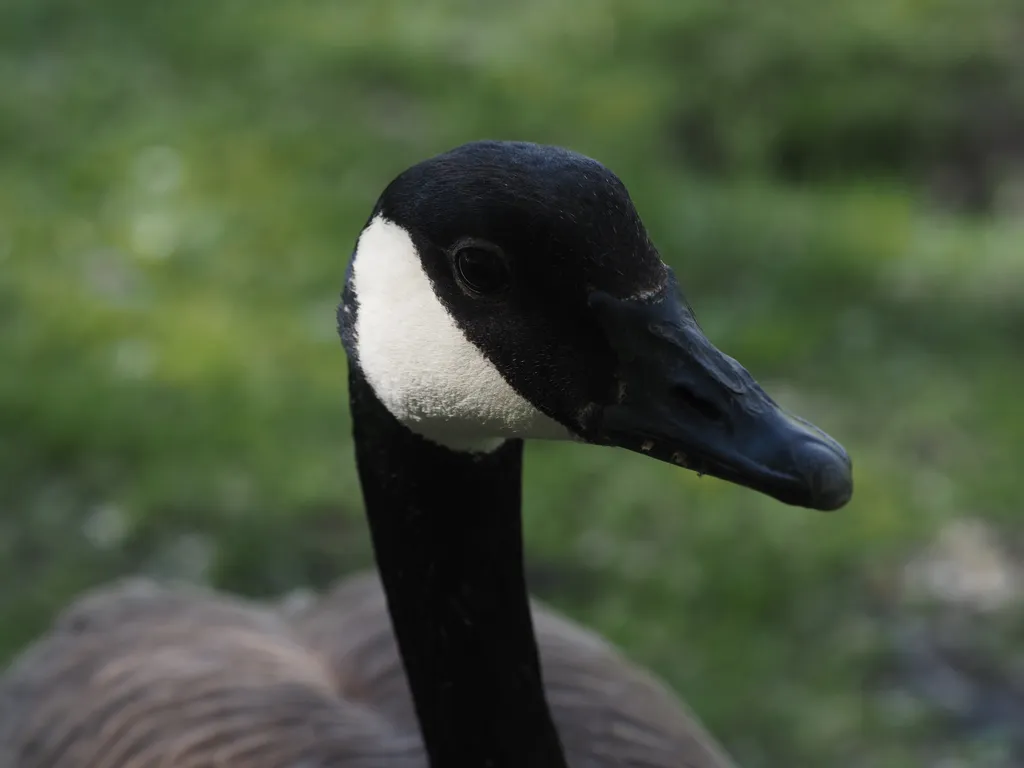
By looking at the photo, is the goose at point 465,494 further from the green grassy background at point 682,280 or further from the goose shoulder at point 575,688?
the green grassy background at point 682,280

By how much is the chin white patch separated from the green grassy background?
6.54 ft

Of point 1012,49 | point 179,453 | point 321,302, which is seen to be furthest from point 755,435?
point 1012,49

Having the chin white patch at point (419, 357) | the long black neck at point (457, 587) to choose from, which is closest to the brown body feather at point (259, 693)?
the long black neck at point (457, 587)

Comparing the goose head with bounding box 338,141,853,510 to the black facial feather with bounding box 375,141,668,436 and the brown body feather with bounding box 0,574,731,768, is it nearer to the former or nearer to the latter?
the black facial feather with bounding box 375,141,668,436

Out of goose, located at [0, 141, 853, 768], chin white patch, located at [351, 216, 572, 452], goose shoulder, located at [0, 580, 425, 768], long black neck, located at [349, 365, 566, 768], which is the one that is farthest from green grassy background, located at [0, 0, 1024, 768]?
chin white patch, located at [351, 216, 572, 452]

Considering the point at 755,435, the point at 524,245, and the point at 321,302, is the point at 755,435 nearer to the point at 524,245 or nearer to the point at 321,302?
the point at 524,245

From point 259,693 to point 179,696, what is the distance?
6.3 inches

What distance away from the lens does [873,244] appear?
211 inches

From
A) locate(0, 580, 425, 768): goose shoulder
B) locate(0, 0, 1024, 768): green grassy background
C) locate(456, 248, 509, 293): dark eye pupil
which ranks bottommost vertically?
locate(0, 580, 425, 768): goose shoulder

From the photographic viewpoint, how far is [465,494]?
1.99m

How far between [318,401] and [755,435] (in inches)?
119

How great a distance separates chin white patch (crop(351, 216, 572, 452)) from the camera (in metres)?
1.78

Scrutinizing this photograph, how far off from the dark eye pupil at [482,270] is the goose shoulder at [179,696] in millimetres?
1007

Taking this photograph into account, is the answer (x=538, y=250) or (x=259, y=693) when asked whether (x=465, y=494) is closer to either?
(x=538, y=250)
